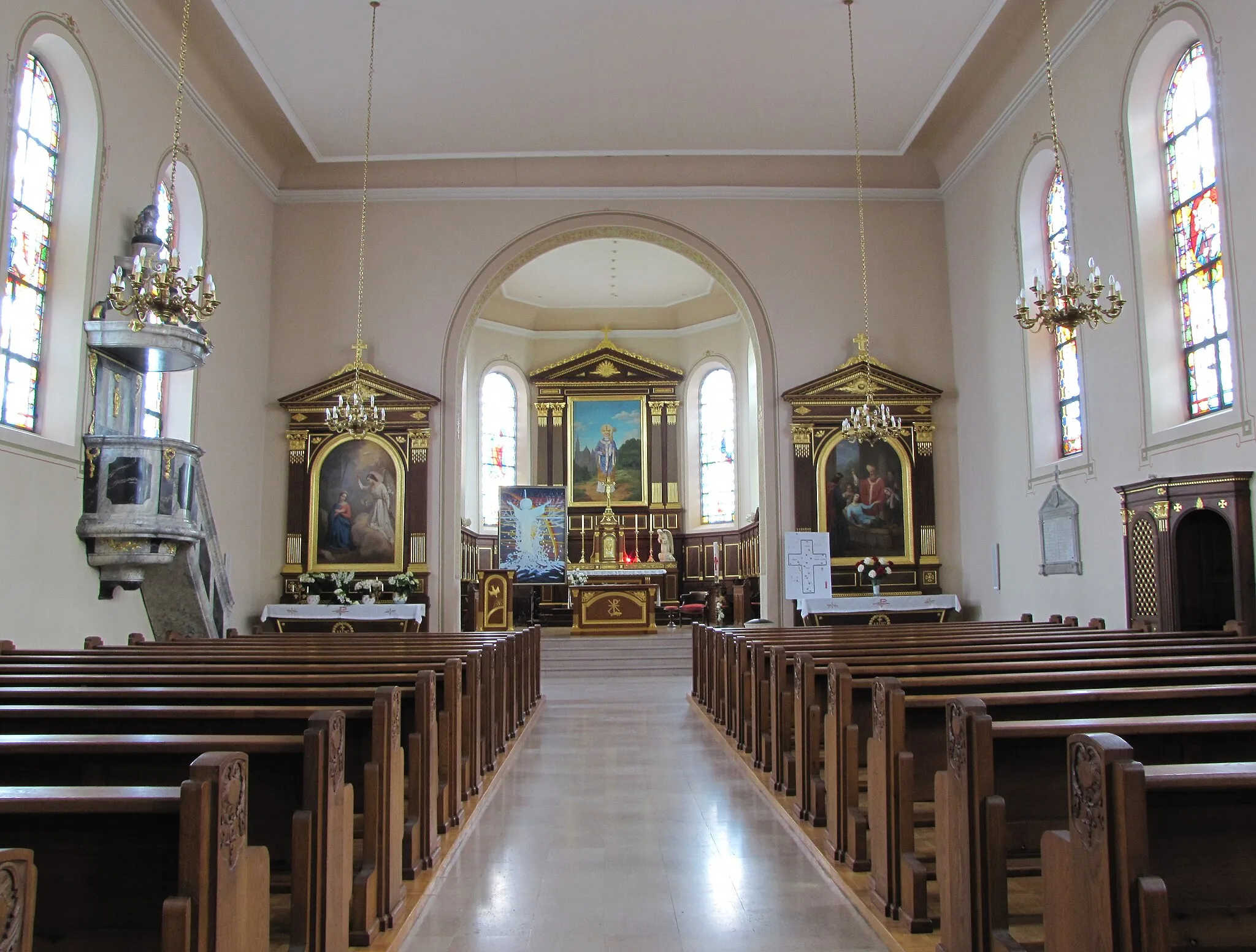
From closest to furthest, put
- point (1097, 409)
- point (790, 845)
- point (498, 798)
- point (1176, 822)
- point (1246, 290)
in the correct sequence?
point (1176, 822)
point (790, 845)
point (498, 798)
point (1246, 290)
point (1097, 409)

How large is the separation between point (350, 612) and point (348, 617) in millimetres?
97

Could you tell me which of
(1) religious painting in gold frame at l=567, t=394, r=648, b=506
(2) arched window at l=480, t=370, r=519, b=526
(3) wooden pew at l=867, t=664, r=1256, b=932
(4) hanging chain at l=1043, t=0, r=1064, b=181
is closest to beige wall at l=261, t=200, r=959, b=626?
(4) hanging chain at l=1043, t=0, r=1064, b=181

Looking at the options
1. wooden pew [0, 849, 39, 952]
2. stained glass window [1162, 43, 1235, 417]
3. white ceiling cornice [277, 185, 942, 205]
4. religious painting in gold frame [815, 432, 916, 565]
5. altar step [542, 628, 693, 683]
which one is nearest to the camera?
wooden pew [0, 849, 39, 952]

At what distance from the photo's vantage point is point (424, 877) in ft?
14.2

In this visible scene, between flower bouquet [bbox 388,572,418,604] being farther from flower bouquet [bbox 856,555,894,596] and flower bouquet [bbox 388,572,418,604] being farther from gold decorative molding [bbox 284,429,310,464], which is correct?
flower bouquet [bbox 856,555,894,596]

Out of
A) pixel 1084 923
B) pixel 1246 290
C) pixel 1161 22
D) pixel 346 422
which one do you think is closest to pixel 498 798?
pixel 1084 923

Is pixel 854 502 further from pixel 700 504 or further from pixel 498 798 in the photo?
pixel 498 798

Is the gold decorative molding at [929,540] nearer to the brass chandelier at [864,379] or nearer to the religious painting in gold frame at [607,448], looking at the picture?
the brass chandelier at [864,379]

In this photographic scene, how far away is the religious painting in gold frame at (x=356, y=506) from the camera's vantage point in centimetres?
1441

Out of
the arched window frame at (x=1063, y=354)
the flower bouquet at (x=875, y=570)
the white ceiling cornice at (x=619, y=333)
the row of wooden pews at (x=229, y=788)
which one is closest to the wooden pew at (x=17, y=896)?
the row of wooden pews at (x=229, y=788)

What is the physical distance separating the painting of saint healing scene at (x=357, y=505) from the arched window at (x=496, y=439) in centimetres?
632

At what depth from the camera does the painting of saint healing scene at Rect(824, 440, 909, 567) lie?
14516mm

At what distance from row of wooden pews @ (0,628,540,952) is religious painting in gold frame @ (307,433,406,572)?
25.8ft

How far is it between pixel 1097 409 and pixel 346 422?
8304mm
